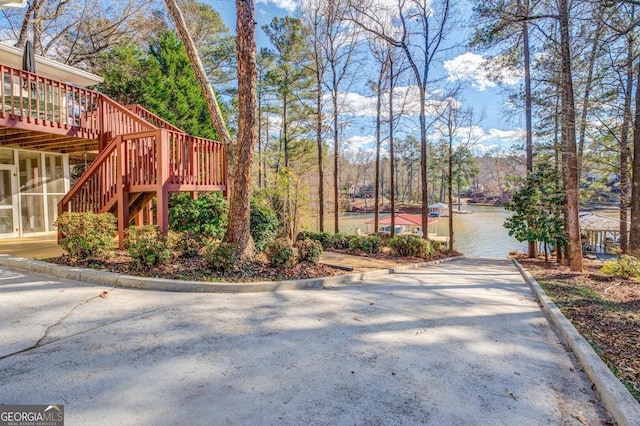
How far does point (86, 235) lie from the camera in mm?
5121

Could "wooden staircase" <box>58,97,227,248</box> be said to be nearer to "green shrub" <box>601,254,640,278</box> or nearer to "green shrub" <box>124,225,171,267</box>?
"green shrub" <box>124,225,171,267</box>

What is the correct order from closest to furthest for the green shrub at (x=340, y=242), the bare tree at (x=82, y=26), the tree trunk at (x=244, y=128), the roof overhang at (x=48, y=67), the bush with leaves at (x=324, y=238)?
the tree trunk at (x=244, y=128), the roof overhang at (x=48, y=67), the green shrub at (x=340, y=242), the bush with leaves at (x=324, y=238), the bare tree at (x=82, y=26)

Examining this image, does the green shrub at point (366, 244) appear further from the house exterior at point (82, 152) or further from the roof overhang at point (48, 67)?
the roof overhang at point (48, 67)

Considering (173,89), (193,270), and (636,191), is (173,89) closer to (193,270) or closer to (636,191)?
(193,270)

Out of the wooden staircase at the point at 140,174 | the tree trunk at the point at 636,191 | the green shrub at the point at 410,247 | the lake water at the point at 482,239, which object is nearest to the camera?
the wooden staircase at the point at 140,174

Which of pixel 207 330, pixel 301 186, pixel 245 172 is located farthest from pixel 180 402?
pixel 301 186

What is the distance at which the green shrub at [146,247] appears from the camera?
4.96 m

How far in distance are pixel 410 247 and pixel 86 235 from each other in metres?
8.15

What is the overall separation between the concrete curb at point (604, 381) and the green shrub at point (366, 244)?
7.10 metres

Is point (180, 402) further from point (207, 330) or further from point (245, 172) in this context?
point (245, 172)

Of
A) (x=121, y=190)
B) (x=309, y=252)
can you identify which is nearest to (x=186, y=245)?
(x=121, y=190)

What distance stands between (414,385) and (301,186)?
13.8m

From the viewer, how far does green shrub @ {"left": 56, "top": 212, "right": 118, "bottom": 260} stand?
5.13 metres

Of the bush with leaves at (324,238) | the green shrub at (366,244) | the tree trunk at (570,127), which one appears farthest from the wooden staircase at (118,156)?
the tree trunk at (570,127)
